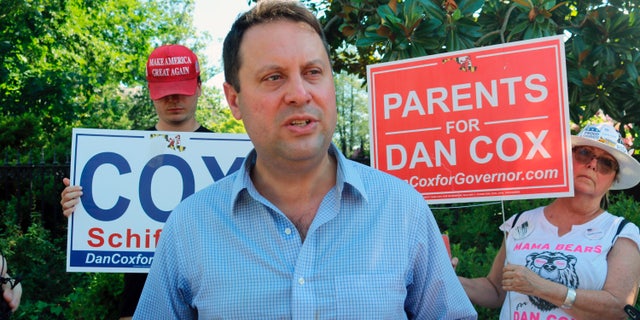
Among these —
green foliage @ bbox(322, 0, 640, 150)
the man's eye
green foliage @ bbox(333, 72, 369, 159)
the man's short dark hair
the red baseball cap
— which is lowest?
the man's eye

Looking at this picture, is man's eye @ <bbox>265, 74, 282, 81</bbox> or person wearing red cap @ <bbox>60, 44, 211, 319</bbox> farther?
person wearing red cap @ <bbox>60, 44, 211, 319</bbox>

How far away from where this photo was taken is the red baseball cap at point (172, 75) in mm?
3721

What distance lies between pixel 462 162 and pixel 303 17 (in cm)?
151

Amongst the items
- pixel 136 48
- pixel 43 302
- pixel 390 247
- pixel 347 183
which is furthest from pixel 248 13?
pixel 136 48

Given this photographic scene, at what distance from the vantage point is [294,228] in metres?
2.00

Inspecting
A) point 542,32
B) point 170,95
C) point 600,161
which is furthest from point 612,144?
point 170,95

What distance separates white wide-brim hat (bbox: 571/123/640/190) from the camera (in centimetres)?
324

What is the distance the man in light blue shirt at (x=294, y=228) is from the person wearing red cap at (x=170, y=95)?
162 cm

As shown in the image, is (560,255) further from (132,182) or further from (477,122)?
(132,182)

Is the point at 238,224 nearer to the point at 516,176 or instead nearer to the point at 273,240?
the point at 273,240

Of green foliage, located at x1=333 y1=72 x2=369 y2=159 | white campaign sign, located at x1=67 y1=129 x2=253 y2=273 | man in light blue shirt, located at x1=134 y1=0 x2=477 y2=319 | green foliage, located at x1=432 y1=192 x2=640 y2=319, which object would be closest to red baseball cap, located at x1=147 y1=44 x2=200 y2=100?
white campaign sign, located at x1=67 y1=129 x2=253 y2=273

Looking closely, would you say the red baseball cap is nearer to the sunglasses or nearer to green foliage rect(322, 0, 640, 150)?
green foliage rect(322, 0, 640, 150)

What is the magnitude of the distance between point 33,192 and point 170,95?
15.2ft

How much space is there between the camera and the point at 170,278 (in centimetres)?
204
